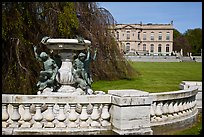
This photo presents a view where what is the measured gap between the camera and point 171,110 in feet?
25.1

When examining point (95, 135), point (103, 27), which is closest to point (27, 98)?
point (95, 135)

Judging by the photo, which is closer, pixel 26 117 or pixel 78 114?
pixel 26 117

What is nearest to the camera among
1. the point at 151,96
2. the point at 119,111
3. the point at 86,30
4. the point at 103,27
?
the point at 119,111

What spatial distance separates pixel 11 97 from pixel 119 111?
1.89 metres

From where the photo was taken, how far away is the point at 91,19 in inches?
688

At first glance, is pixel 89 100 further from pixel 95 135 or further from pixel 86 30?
pixel 86 30

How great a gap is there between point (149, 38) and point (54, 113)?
97566 mm

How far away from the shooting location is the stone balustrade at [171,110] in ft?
23.7

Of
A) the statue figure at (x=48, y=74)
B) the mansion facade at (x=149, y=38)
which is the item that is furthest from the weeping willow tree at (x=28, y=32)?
the mansion facade at (x=149, y=38)

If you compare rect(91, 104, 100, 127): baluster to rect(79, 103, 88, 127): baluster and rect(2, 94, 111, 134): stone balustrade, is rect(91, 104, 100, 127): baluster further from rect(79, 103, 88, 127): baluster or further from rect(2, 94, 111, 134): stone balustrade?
rect(79, 103, 88, 127): baluster

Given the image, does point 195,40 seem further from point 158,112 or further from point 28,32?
point 158,112

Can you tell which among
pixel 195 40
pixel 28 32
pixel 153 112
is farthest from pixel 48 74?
pixel 195 40

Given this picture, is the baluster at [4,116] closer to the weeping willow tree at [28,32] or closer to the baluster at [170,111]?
the baluster at [170,111]

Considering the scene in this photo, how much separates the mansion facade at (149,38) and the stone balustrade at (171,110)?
300 ft
